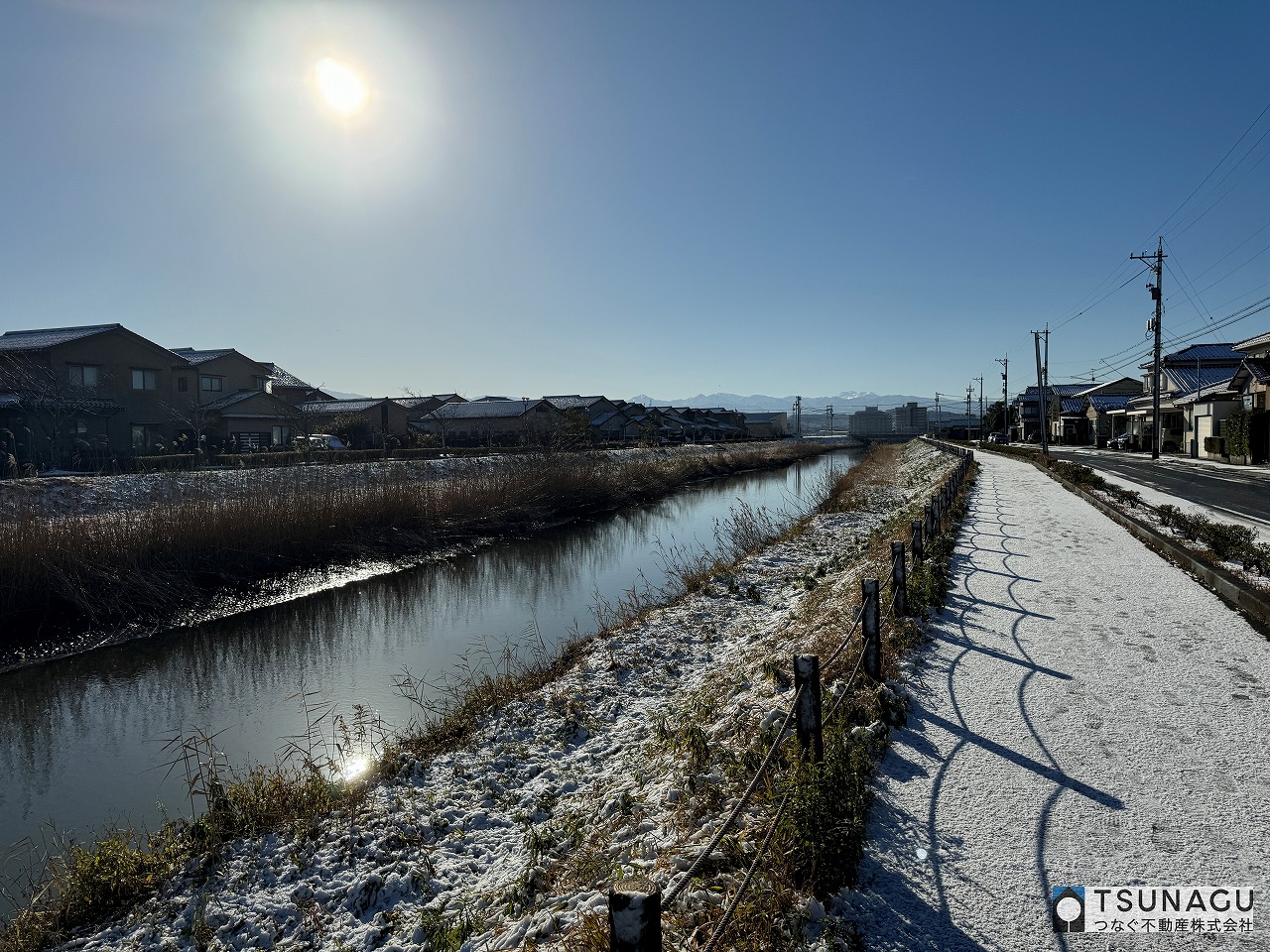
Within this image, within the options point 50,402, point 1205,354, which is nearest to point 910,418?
point 1205,354

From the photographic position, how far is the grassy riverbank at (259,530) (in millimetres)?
11188

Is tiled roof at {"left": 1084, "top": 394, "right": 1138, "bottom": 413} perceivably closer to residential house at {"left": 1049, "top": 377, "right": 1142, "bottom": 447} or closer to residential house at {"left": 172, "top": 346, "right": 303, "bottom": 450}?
residential house at {"left": 1049, "top": 377, "right": 1142, "bottom": 447}

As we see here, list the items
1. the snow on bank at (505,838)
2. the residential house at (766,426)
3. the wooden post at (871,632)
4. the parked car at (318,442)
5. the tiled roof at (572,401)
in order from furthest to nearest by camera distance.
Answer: the residential house at (766,426), the tiled roof at (572,401), the parked car at (318,442), the wooden post at (871,632), the snow on bank at (505,838)

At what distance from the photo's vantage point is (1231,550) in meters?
9.41

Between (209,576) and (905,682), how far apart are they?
521 inches

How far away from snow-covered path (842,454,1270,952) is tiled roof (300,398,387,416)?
4779cm

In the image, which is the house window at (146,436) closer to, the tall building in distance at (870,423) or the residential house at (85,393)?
the residential house at (85,393)

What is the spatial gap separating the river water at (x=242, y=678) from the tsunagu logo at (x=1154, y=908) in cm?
657

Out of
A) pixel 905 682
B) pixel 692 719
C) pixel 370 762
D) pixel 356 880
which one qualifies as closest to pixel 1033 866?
pixel 905 682

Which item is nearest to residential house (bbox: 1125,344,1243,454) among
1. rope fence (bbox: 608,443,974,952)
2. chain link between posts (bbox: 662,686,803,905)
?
rope fence (bbox: 608,443,974,952)

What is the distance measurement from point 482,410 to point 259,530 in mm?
42060

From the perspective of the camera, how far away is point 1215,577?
26.9 ft

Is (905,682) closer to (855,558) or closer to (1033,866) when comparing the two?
(1033,866)

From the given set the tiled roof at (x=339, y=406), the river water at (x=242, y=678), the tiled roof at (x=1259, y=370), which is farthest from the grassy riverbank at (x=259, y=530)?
the tiled roof at (x=339, y=406)
